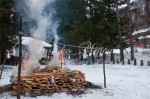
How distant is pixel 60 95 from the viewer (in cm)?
1136

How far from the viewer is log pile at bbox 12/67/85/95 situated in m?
11.7

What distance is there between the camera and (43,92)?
1177 centimetres

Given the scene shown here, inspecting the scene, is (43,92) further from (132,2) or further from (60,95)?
(132,2)

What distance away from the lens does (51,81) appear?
39.2 feet

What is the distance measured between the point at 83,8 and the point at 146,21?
876 cm

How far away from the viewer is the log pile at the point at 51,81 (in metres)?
11.7

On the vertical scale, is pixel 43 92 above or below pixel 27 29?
below

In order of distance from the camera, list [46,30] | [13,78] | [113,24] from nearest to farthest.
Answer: [13,78] < [46,30] < [113,24]

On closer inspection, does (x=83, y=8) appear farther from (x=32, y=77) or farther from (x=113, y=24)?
(x=32, y=77)

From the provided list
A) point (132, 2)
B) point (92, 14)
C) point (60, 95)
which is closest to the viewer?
point (60, 95)

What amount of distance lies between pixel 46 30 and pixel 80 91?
14.6 meters

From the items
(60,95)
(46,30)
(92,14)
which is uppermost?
(92,14)

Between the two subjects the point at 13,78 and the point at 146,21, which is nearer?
the point at 13,78

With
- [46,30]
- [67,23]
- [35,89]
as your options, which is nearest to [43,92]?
[35,89]
